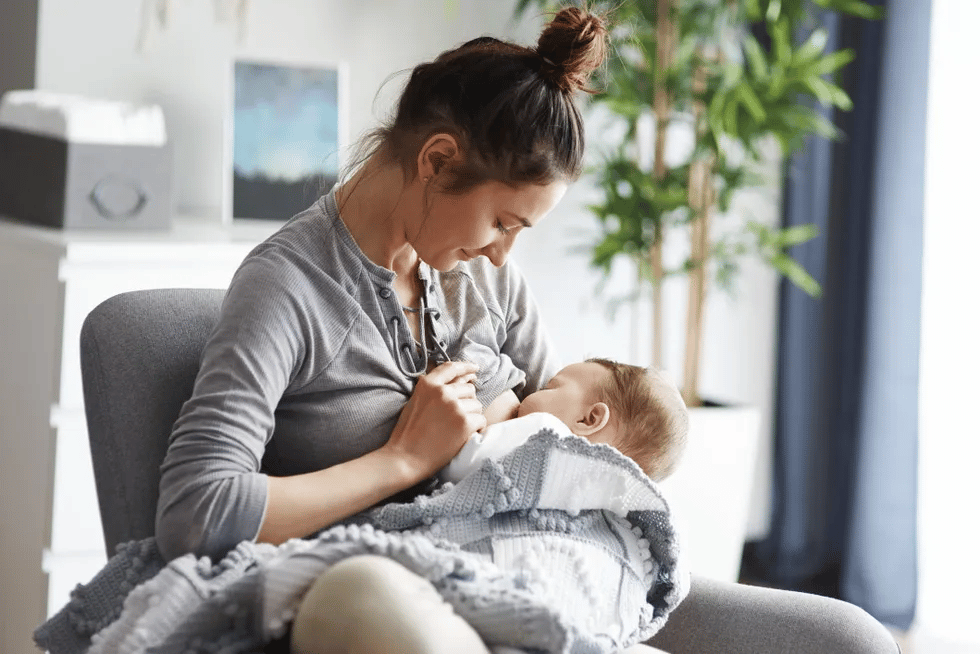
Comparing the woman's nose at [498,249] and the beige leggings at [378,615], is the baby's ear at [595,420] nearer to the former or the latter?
the woman's nose at [498,249]

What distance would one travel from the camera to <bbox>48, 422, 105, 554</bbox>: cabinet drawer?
2.19 metres

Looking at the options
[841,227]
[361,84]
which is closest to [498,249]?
[361,84]

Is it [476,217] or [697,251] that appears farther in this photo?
[697,251]

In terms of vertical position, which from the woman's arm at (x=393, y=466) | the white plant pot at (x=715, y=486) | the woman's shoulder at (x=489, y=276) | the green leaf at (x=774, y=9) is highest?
the green leaf at (x=774, y=9)

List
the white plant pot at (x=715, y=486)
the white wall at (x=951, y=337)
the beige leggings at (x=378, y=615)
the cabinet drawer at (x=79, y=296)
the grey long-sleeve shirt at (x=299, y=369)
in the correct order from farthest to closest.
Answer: the white wall at (x=951, y=337) → the white plant pot at (x=715, y=486) → the cabinet drawer at (x=79, y=296) → the grey long-sleeve shirt at (x=299, y=369) → the beige leggings at (x=378, y=615)

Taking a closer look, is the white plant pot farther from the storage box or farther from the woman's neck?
the woman's neck

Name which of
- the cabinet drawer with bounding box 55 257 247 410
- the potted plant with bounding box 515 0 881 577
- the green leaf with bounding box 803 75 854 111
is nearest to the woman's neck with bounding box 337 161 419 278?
the cabinet drawer with bounding box 55 257 247 410

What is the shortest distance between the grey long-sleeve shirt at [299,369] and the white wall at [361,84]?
1316 mm

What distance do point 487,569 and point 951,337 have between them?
2.08m

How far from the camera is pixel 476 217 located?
1.43 metres

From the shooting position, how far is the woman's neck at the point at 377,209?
1462 millimetres

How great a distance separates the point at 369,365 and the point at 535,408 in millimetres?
280

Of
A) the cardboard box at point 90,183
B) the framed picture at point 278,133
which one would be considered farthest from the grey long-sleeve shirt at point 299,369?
the framed picture at point 278,133

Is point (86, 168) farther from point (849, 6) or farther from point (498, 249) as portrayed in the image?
point (849, 6)
